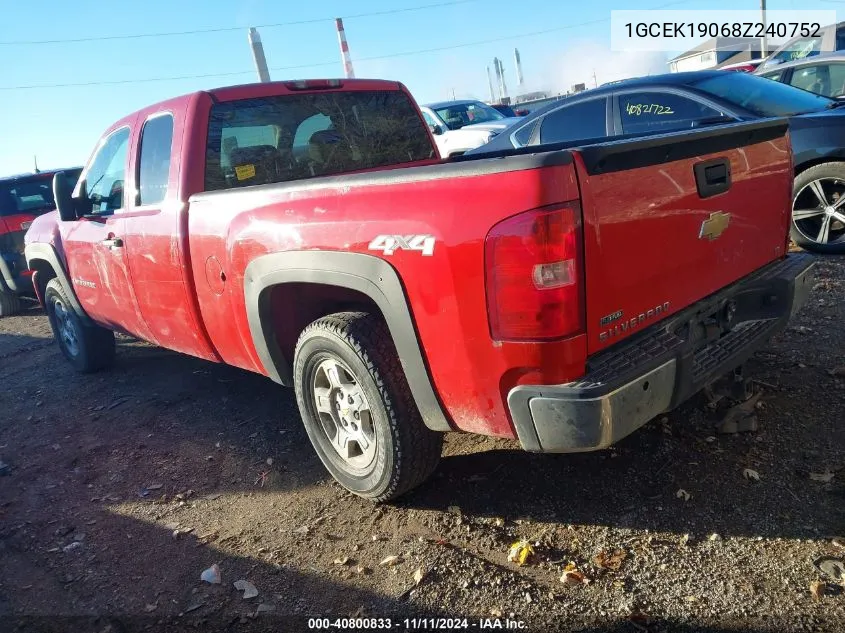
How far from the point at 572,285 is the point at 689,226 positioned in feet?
2.47

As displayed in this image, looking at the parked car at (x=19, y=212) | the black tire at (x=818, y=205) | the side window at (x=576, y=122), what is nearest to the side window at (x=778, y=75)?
the black tire at (x=818, y=205)

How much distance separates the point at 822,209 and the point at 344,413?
468 centimetres

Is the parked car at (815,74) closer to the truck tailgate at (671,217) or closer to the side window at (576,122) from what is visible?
the side window at (576,122)

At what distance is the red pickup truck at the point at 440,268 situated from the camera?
2.17m

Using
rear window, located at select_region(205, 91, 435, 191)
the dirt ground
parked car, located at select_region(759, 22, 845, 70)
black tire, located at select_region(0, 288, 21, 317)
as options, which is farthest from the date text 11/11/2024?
parked car, located at select_region(759, 22, 845, 70)

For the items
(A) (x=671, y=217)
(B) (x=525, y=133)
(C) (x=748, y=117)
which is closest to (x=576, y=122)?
(B) (x=525, y=133)

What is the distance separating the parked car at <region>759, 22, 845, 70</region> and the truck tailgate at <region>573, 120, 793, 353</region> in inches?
480

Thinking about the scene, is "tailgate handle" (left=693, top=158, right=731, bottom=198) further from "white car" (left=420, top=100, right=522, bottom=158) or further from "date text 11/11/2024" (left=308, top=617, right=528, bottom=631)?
"white car" (left=420, top=100, right=522, bottom=158)

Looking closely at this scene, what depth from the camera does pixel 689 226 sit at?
2570mm

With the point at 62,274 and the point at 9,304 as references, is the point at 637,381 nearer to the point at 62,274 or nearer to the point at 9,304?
the point at 62,274

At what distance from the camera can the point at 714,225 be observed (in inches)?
106

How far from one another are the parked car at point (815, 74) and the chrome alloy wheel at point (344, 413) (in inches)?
290

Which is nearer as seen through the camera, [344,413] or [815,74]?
[344,413]

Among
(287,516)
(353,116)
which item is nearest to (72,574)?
(287,516)
